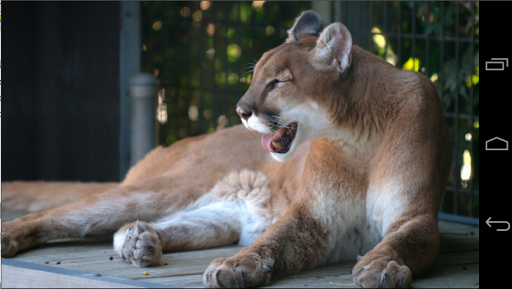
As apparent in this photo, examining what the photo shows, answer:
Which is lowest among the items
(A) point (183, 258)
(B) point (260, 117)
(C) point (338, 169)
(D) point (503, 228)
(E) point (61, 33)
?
(A) point (183, 258)

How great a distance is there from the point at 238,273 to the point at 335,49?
1.21 metres

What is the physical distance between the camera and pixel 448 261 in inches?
122

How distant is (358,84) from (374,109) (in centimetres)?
15

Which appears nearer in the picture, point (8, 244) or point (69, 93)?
point (8, 244)

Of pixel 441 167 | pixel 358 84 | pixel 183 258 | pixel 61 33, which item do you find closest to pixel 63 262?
pixel 183 258

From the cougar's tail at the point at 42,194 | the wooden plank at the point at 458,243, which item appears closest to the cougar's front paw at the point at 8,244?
the cougar's tail at the point at 42,194

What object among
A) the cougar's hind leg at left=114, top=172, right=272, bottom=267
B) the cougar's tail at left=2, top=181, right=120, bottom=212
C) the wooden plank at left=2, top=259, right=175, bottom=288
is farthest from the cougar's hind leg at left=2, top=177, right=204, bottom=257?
the cougar's tail at left=2, top=181, right=120, bottom=212

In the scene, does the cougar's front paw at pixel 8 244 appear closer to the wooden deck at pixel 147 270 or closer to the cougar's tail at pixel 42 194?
the wooden deck at pixel 147 270

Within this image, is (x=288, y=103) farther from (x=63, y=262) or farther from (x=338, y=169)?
(x=63, y=262)

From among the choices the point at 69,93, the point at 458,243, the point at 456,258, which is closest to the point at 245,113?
the point at 456,258

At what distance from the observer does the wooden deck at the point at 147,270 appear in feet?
8.61

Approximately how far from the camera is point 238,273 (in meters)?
2.48

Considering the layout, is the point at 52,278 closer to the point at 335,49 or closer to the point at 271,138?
the point at 271,138

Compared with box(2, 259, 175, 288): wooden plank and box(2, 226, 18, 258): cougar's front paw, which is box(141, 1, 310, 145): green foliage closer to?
box(2, 226, 18, 258): cougar's front paw
